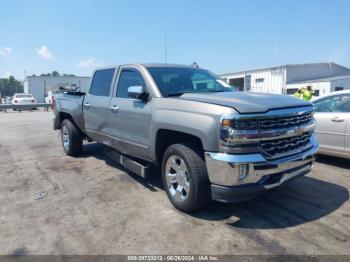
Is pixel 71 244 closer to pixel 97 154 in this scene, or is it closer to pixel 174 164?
pixel 174 164

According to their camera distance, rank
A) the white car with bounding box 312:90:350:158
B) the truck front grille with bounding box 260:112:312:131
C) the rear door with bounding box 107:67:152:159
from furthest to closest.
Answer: the white car with bounding box 312:90:350:158 → the rear door with bounding box 107:67:152:159 → the truck front grille with bounding box 260:112:312:131

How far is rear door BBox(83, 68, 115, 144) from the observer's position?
5539mm

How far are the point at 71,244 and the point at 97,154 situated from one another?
4.39 meters

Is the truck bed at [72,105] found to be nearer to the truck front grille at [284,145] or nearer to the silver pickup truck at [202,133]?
the silver pickup truck at [202,133]

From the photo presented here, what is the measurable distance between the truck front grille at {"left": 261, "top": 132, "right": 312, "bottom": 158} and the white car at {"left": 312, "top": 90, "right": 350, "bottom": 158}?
214 cm

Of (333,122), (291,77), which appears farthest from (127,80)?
(291,77)

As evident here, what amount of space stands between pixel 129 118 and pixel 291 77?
1092 inches

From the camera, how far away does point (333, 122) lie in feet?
19.3

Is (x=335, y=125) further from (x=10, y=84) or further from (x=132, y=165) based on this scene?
(x=10, y=84)

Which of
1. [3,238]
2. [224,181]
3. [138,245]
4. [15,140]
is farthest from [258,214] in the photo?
[15,140]

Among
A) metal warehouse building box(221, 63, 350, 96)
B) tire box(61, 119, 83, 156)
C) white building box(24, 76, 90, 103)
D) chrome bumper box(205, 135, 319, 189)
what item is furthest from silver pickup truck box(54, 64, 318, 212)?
white building box(24, 76, 90, 103)

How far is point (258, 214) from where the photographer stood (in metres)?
3.88

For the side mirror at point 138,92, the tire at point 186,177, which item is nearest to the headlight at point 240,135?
the tire at point 186,177

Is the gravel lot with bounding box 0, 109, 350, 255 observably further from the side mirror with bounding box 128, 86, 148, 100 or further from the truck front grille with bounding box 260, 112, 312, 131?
the side mirror with bounding box 128, 86, 148, 100
